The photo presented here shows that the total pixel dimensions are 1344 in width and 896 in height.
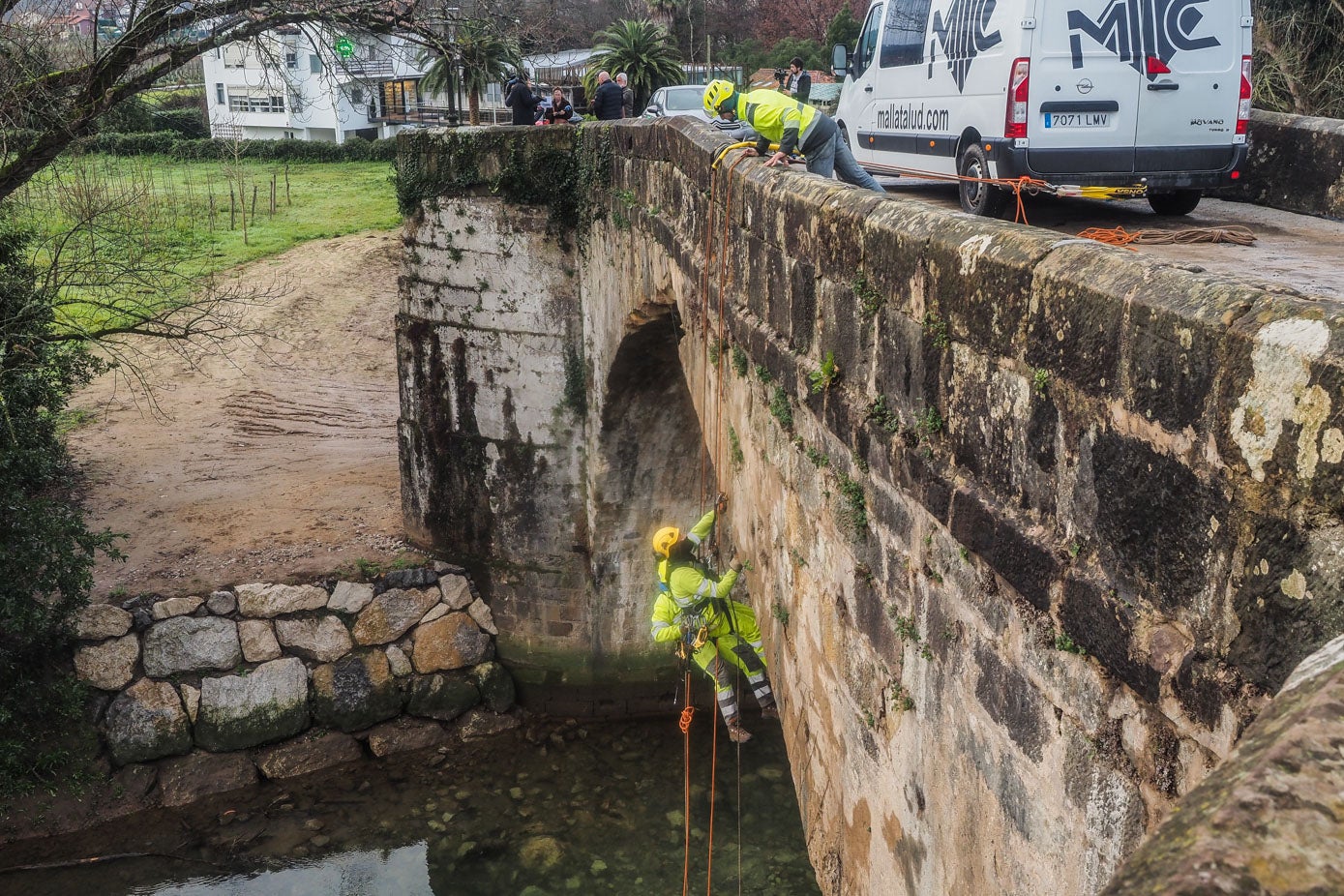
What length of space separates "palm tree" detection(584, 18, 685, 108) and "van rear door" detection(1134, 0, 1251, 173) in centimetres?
1992

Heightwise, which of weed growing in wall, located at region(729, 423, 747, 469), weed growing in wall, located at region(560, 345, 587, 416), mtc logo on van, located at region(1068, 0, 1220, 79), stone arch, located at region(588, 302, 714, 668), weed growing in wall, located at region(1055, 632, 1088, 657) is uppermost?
mtc logo on van, located at region(1068, 0, 1220, 79)

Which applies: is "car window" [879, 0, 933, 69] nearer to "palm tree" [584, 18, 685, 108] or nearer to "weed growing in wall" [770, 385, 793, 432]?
"weed growing in wall" [770, 385, 793, 432]

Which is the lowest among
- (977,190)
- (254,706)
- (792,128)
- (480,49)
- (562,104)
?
(254,706)

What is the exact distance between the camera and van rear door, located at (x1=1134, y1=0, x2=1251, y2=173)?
6.74 metres

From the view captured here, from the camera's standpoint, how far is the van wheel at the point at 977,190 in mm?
7516

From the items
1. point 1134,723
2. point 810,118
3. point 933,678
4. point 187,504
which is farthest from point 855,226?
point 187,504

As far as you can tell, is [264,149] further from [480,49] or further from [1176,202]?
[1176,202]

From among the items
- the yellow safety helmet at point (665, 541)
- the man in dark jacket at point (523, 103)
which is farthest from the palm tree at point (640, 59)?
the yellow safety helmet at point (665, 541)

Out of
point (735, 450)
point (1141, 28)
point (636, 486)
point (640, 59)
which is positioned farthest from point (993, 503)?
point (640, 59)

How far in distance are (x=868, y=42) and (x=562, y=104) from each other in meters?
8.02

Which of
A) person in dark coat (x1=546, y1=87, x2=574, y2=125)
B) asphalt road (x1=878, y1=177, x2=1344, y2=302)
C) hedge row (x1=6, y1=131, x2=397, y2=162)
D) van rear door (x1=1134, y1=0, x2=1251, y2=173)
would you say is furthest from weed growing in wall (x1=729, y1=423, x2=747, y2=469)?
hedge row (x1=6, y1=131, x2=397, y2=162)

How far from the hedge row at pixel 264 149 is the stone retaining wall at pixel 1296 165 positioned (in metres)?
26.7

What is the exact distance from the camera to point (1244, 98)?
271 inches

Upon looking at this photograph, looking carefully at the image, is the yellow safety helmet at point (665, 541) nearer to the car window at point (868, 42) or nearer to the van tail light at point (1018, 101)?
the van tail light at point (1018, 101)
